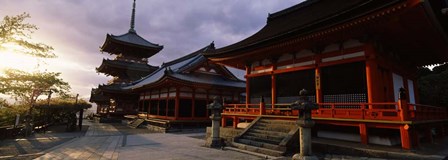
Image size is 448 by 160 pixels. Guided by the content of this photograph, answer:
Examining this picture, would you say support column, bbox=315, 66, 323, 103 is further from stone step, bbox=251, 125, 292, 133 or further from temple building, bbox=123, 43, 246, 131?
temple building, bbox=123, 43, 246, 131

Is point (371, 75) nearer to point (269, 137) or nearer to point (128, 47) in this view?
point (269, 137)

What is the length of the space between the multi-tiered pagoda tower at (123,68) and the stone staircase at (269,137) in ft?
87.5

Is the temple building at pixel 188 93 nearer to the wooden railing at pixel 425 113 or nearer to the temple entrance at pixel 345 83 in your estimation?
the temple entrance at pixel 345 83

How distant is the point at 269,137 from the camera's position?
10023 millimetres

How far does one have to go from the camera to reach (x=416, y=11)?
7191mm

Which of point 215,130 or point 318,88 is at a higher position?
point 318,88

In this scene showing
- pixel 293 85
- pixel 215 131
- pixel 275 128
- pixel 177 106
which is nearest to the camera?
pixel 275 128

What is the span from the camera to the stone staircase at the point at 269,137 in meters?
8.83

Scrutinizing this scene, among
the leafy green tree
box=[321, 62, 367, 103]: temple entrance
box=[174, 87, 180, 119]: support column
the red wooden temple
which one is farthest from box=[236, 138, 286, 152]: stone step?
the leafy green tree

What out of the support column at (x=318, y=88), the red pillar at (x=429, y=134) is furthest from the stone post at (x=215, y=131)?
the red pillar at (x=429, y=134)

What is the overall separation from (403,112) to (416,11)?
3307mm

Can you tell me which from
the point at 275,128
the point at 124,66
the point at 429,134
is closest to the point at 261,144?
the point at 275,128

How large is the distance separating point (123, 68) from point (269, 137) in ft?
109

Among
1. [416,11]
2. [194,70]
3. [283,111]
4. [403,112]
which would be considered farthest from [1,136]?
[416,11]
